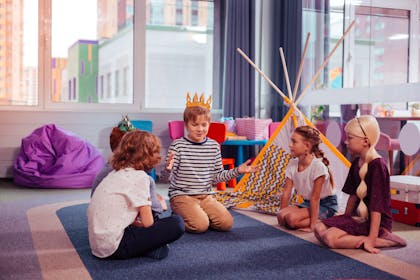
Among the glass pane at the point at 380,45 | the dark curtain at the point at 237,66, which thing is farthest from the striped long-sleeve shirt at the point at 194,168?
the dark curtain at the point at 237,66

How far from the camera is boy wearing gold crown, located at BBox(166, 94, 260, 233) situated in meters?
2.81

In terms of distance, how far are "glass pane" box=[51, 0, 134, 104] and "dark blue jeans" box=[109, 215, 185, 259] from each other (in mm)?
3358

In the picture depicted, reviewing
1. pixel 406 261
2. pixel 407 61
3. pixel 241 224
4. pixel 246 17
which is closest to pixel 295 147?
pixel 241 224

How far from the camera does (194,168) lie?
2.94 meters

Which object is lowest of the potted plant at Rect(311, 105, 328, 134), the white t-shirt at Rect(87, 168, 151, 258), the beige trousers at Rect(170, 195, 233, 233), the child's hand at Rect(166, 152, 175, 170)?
the beige trousers at Rect(170, 195, 233, 233)

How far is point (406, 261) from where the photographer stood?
2.27 m

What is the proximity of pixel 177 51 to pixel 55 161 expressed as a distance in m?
1.81

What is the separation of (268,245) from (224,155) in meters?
2.93

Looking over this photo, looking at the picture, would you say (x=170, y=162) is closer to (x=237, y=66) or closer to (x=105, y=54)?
(x=237, y=66)

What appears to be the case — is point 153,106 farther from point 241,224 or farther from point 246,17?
point 241,224

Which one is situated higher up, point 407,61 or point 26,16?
point 26,16

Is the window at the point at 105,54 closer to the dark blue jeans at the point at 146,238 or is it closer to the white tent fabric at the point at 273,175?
the white tent fabric at the point at 273,175

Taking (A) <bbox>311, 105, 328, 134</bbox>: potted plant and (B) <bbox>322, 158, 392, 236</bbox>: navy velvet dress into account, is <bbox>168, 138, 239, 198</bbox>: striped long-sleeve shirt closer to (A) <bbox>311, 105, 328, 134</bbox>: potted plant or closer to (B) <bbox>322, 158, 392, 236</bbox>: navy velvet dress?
(B) <bbox>322, 158, 392, 236</bbox>: navy velvet dress

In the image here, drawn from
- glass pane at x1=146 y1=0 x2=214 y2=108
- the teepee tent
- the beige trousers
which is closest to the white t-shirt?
the beige trousers
